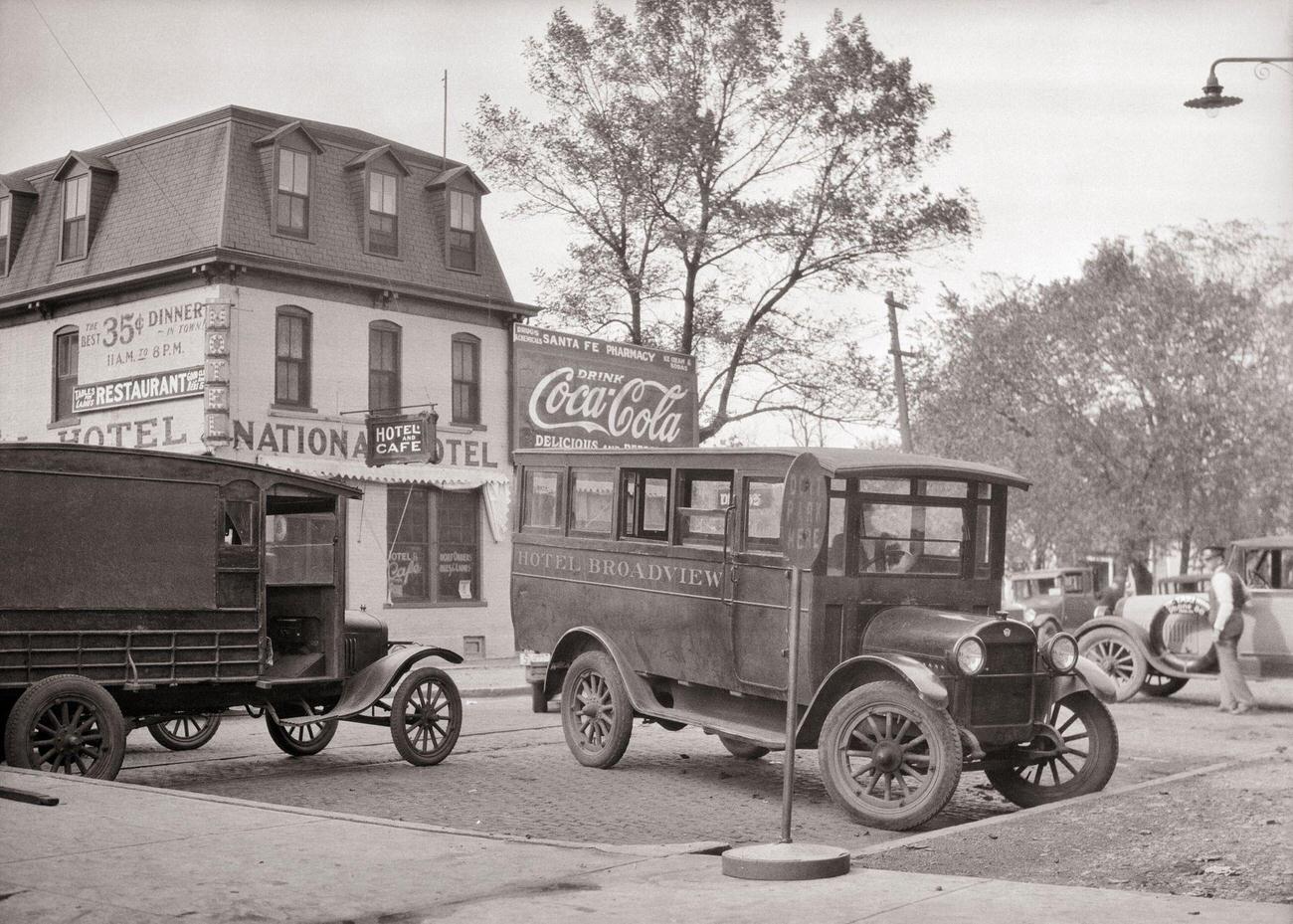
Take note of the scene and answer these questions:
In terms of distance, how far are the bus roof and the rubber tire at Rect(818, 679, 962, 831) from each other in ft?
5.00

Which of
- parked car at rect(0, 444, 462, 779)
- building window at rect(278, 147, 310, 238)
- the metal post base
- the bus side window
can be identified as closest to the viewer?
the metal post base

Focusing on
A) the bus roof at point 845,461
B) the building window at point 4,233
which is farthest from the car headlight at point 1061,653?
the building window at point 4,233

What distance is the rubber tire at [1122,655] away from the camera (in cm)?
1792

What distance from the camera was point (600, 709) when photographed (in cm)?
1165

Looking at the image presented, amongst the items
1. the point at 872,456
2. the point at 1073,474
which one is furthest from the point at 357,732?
the point at 1073,474

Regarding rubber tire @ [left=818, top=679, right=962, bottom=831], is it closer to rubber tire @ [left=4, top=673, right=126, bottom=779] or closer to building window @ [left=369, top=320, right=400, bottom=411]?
rubber tire @ [left=4, top=673, right=126, bottom=779]

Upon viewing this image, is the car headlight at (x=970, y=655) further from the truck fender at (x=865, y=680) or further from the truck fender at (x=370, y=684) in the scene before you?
the truck fender at (x=370, y=684)

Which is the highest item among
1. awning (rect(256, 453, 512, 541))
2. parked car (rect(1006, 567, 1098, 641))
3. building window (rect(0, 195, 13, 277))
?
building window (rect(0, 195, 13, 277))

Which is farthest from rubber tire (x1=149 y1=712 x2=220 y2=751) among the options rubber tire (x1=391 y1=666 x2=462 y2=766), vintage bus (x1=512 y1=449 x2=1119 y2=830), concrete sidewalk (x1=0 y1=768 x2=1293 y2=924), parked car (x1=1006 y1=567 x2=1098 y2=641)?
parked car (x1=1006 y1=567 x2=1098 y2=641)

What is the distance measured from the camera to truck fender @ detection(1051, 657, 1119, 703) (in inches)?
396

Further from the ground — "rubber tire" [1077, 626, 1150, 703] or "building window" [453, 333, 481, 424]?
"building window" [453, 333, 481, 424]

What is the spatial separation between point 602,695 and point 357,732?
13.4ft

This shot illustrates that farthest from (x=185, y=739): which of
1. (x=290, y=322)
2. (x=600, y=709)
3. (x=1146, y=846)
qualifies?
(x=290, y=322)

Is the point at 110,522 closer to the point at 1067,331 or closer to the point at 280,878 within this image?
the point at 280,878
